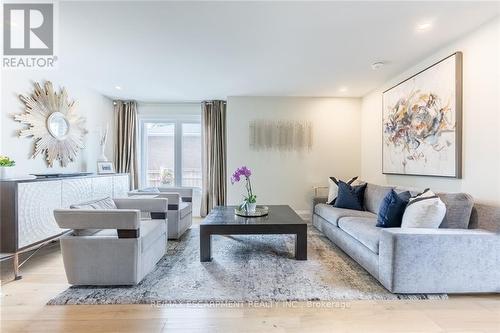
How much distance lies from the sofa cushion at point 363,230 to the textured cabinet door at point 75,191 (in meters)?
3.34

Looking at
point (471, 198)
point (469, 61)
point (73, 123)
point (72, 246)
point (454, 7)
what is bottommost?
point (72, 246)

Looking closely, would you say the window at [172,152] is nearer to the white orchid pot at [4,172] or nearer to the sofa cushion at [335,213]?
the sofa cushion at [335,213]

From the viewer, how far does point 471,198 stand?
233 cm

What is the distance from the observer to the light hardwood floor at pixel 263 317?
1.71 metres

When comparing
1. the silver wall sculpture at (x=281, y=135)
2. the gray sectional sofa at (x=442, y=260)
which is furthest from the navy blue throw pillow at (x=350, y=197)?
the gray sectional sofa at (x=442, y=260)

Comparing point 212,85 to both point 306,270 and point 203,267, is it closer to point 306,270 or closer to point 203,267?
point 203,267

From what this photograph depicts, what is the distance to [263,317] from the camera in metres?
1.83

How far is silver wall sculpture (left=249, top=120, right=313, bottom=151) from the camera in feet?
16.2

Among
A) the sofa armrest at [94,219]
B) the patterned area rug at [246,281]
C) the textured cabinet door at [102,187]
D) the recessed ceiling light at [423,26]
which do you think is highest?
the recessed ceiling light at [423,26]

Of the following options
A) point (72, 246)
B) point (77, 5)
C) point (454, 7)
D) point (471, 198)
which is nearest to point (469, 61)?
point (454, 7)

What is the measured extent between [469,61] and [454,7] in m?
0.71

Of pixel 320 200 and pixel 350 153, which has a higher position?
pixel 350 153

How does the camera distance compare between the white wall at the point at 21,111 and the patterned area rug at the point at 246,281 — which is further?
Answer: the white wall at the point at 21,111

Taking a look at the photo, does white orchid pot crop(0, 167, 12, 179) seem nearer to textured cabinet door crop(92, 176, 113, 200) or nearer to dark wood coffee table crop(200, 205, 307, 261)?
textured cabinet door crop(92, 176, 113, 200)
